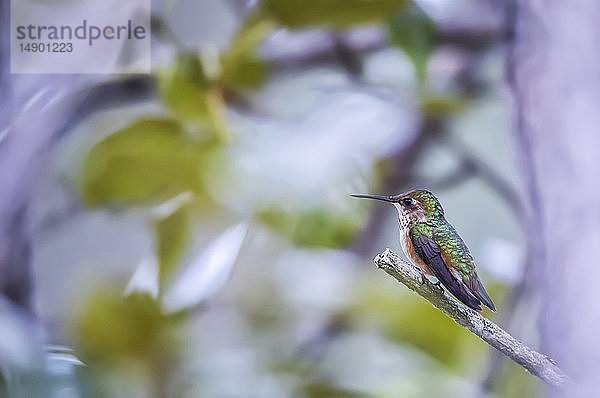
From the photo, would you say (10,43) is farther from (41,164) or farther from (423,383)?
(423,383)

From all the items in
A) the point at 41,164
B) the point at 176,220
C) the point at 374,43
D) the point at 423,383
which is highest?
the point at 374,43

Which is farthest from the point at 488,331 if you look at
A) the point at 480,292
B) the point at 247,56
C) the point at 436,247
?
the point at 247,56

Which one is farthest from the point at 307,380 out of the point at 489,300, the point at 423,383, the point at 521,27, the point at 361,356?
the point at 521,27

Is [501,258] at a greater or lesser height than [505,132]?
lesser

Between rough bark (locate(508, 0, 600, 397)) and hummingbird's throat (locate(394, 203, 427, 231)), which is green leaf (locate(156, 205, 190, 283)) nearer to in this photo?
hummingbird's throat (locate(394, 203, 427, 231))

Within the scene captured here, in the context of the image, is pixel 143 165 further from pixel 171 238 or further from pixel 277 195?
pixel 277 195

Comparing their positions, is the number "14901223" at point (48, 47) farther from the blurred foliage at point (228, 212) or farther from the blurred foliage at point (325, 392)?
the blurred foliage at point (325, 392)
